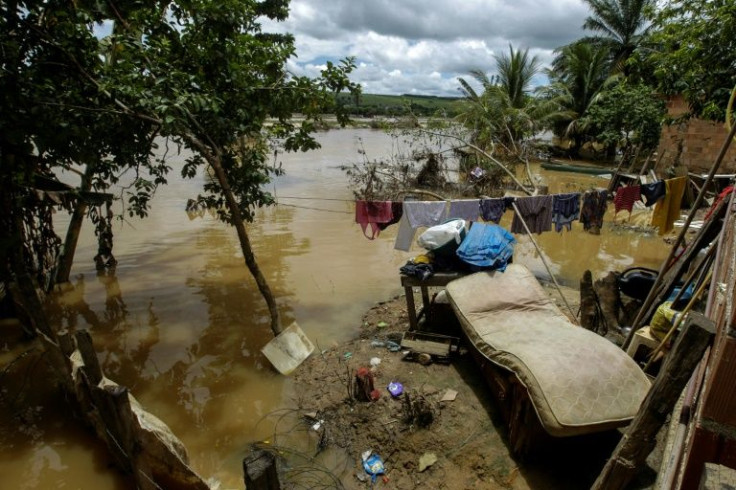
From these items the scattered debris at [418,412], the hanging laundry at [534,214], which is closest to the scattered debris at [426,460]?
the scattered debris at [418,412]

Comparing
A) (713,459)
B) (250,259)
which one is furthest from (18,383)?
(713,459)

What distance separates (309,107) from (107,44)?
7.66 ft

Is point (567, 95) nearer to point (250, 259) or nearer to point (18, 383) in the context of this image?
point (250, 259)

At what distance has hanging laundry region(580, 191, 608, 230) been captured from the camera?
24.3 ft

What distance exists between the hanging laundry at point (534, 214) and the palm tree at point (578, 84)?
685 inches

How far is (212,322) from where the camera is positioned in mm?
7180

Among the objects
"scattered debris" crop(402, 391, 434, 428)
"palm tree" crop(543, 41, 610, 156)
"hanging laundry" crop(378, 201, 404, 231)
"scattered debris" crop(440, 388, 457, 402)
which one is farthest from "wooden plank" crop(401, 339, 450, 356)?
"palm tree" crop(543, 41, 610, 156)

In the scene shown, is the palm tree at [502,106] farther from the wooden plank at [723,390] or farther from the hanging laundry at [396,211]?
the wooden plank at [723,390]

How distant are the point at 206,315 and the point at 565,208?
262 inches

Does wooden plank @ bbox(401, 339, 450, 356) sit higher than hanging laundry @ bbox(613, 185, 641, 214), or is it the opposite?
hanging laundry @ bbox(613, 185, 641, 214)

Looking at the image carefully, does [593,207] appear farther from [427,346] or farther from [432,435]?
[432,435]

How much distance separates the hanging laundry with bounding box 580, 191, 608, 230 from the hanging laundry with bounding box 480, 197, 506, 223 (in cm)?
180

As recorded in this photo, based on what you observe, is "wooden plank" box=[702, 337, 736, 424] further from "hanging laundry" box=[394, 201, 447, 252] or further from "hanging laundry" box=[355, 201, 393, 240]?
"hanging laundry" box=[355, 201, 393, 240]

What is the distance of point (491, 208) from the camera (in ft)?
22.0
